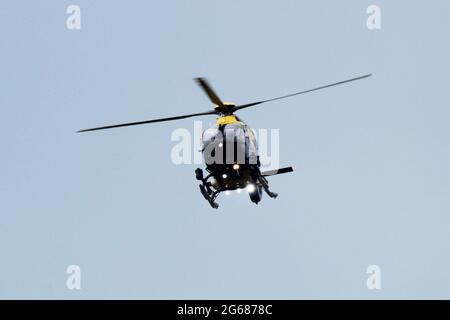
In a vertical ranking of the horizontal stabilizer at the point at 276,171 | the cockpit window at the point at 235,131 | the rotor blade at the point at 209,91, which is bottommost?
the horizontal stabilizer at the point at 276,171

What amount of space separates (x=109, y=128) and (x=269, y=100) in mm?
8304

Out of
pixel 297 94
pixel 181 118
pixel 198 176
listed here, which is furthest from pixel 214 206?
pixel 297 94

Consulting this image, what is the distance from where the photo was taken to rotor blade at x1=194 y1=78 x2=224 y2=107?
4244 cm

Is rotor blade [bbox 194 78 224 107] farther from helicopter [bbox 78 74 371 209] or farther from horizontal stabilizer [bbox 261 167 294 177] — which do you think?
horizontal stabilizer [bbox 261 167 294 177]

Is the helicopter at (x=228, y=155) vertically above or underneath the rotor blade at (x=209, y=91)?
underneath

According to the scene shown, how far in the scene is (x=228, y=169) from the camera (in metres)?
46.2

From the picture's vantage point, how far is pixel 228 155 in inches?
1806

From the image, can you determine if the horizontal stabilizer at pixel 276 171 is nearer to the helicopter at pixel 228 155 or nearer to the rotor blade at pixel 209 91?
the helicopter at pixel 228 155

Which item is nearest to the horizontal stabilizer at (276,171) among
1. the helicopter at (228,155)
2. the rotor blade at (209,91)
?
the helicopter at (228,155)

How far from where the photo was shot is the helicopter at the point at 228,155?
46000mm

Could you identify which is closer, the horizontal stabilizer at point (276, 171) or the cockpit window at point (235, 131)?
the cockpit window at point (235, 131)

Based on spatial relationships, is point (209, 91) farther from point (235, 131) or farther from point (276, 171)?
point (276, 171)

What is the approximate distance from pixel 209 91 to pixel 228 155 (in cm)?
358
